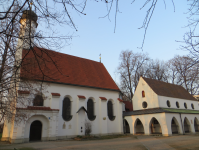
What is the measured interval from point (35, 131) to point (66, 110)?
148 inches

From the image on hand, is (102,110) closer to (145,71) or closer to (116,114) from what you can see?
(116,114)

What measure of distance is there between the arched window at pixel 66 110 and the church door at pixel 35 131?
271 cm

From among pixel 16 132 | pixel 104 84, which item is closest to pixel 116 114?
pixel 104 84

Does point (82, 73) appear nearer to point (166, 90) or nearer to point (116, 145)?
point (116, 145)

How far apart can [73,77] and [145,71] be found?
20.6 m

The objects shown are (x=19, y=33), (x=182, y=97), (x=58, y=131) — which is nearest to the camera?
(x=19, y=33)

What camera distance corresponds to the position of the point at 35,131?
1515 centimetres

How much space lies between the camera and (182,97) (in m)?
26.3

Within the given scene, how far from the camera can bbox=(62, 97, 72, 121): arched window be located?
17041 millimetres

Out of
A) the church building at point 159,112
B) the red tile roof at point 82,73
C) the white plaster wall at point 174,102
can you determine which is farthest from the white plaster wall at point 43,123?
the white plaster wall at point 174,102

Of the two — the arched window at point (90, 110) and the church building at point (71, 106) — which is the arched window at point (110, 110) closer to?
the church building at point (71, 106)

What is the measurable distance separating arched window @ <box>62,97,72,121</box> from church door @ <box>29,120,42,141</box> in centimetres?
271

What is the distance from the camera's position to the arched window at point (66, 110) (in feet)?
55.9

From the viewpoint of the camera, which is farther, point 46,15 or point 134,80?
point 134,80
